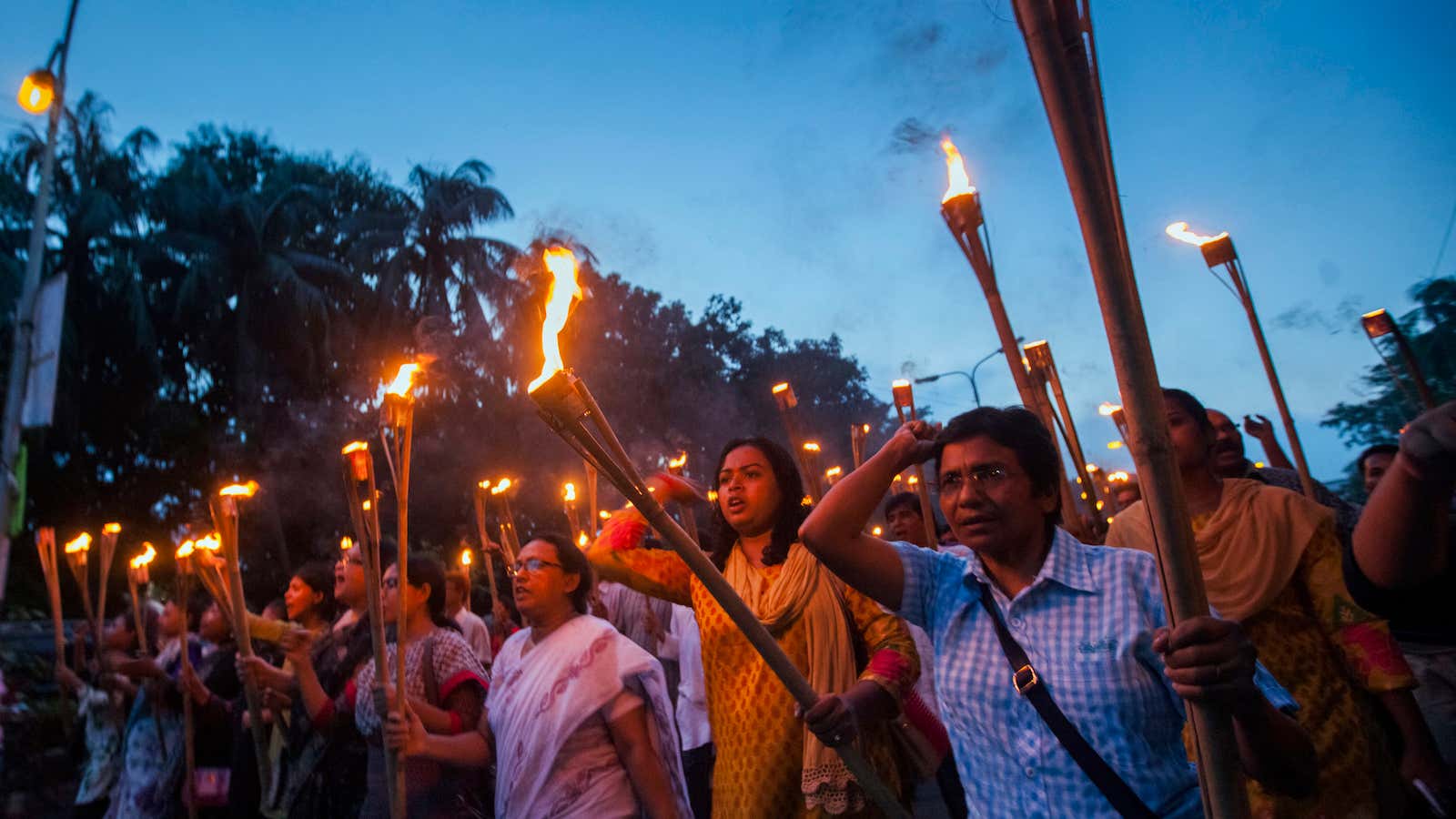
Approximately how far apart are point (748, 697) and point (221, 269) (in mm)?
29115

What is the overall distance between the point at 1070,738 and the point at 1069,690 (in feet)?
0.32

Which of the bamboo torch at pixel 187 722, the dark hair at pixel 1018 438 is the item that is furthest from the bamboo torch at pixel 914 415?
the bamboo torch at pixel 187 722

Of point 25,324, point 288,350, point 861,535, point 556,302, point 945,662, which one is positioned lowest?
point 945,662

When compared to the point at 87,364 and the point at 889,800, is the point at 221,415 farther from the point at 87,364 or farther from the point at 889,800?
the point at 889,800

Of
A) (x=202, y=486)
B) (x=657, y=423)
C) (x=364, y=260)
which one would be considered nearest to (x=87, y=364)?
(x=202, y=486)

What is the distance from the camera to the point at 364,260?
29188 mm

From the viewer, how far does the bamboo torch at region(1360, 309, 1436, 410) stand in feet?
15.6

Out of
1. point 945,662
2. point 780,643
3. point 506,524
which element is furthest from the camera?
point 506,524

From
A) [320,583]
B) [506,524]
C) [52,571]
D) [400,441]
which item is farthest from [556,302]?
[52,571]

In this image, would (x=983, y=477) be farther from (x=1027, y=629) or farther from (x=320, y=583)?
(x=320, y=583)

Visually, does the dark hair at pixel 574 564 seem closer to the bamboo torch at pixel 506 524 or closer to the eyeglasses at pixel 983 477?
the eyeglasses at pixel 983 477

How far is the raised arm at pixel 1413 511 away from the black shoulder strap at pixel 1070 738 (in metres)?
0.68

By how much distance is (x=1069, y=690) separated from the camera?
1.91 meters

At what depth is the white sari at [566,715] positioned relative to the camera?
3355 millimetres
